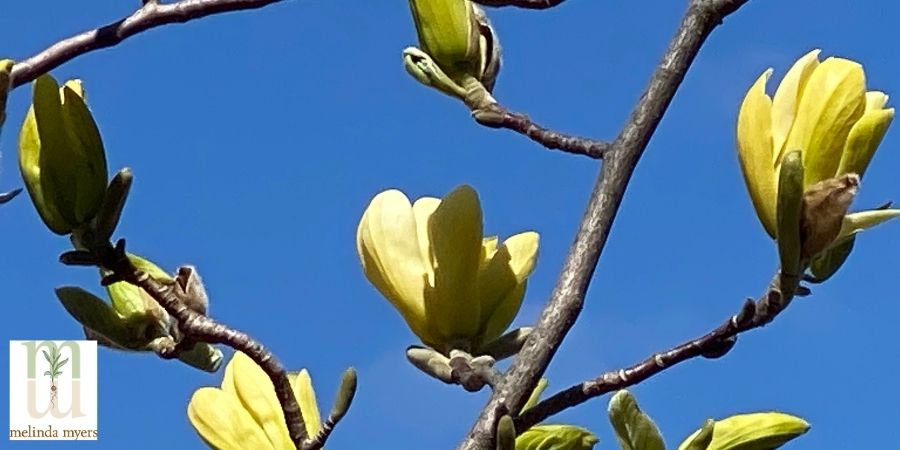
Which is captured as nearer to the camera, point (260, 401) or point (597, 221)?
point (597, 221)

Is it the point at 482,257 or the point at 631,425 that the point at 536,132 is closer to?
the point at 482,257

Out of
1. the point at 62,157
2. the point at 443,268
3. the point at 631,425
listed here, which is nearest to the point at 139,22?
the point at 62,157

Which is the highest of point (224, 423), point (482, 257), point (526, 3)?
point (526, 3)

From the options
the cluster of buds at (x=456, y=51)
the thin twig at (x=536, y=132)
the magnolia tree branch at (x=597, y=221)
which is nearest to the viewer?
the magnolia tree branch at (x=597, y=221)

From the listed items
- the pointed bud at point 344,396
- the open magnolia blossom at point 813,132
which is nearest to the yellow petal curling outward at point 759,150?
the open magnolia blossom at point 813,132

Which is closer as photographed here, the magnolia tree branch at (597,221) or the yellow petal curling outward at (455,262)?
the magnolia tree branch at (597,221)

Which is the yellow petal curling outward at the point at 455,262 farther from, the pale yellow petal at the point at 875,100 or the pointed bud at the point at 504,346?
the pale yellow petal at the point at 875,100

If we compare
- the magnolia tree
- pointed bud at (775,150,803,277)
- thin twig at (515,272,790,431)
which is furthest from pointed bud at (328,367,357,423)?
pointed bud at (775,150,803,277)
